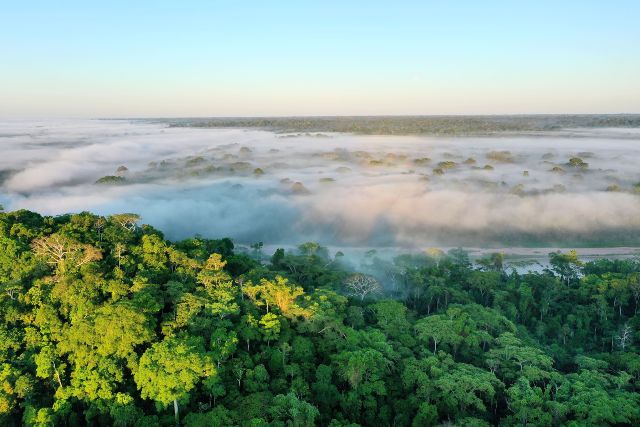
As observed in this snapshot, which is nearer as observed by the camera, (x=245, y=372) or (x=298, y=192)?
(x=245, y=372)

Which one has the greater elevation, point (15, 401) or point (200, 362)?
point (200, 362)

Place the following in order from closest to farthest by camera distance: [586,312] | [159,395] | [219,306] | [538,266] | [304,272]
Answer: [159,395], [219,306], [586,312], [304,272], [538,266]

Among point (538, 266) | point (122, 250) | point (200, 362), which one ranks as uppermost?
point (122, 250)

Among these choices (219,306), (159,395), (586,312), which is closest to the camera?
(159,395)

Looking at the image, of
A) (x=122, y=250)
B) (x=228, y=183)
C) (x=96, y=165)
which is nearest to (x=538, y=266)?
(x=122, y=250)

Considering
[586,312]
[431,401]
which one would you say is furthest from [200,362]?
[586,312]

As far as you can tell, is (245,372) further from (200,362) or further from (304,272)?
(304,272)
